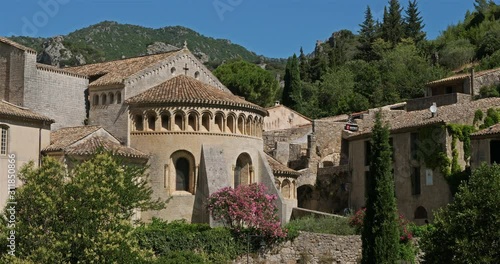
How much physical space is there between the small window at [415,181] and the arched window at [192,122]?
15.5 m

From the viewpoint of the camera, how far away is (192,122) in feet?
154

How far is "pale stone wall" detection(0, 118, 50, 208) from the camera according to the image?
40688mm

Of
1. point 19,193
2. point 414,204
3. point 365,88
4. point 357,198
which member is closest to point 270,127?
point 365,88

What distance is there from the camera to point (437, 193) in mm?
50594

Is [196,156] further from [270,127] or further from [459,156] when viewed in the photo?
[270,127]

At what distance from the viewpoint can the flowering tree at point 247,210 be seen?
4222 centimetres

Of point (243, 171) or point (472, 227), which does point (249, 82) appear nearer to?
point (243, 171)

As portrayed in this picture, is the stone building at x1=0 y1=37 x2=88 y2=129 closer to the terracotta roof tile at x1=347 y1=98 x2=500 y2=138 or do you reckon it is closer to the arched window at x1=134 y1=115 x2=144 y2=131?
the arched window at x1=134 y1=115 x2=144 y2=131

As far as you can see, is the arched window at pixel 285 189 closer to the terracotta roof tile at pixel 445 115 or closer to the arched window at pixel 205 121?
the terracotta roof tile at pixel 445 115

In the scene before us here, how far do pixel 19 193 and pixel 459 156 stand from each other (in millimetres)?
28706

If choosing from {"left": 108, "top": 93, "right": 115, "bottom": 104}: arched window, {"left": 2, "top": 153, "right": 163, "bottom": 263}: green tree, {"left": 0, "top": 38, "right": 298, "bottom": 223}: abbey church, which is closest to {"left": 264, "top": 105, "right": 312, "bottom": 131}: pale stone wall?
{"left": 0, "top": 38, "right": 298, "bottom": 223}: abbey church

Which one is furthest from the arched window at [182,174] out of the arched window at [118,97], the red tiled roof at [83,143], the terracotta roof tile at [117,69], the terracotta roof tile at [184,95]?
the terracotta roof tile at [117,69]

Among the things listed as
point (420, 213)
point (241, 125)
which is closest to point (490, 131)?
point (420, 213)

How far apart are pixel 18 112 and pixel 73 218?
11.6 m
